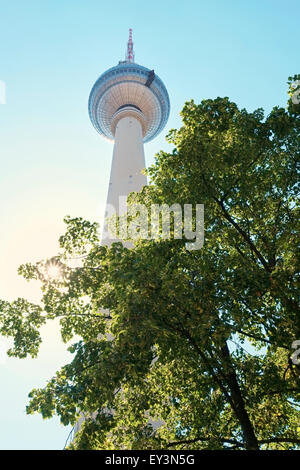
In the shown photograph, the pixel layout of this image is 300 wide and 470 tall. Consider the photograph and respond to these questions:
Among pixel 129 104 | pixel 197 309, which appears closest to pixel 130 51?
pixel 129 104

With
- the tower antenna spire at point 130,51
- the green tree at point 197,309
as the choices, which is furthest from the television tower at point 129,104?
the green tree at point 197,309

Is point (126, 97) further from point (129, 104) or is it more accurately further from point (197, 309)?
point (197, 309)

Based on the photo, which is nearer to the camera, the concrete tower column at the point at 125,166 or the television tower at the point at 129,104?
the concrete tower column at the point at 125,166

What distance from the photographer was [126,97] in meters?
49.8

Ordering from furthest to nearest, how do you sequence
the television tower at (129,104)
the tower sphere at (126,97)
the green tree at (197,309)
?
the tower sphere at (126,97) → the television tower at (129,104) → the green tree at (197,309)

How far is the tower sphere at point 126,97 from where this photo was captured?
49.1m

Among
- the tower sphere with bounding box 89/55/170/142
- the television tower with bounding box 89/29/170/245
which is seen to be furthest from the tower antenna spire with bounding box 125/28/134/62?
the tower sphere with bounding box 89/55/170/142

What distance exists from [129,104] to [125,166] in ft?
51.3

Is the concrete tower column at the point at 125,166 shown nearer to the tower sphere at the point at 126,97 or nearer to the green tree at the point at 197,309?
the tower sphere at the point at 126,97

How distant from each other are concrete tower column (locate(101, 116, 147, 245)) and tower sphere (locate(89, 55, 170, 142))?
3.20 metres
